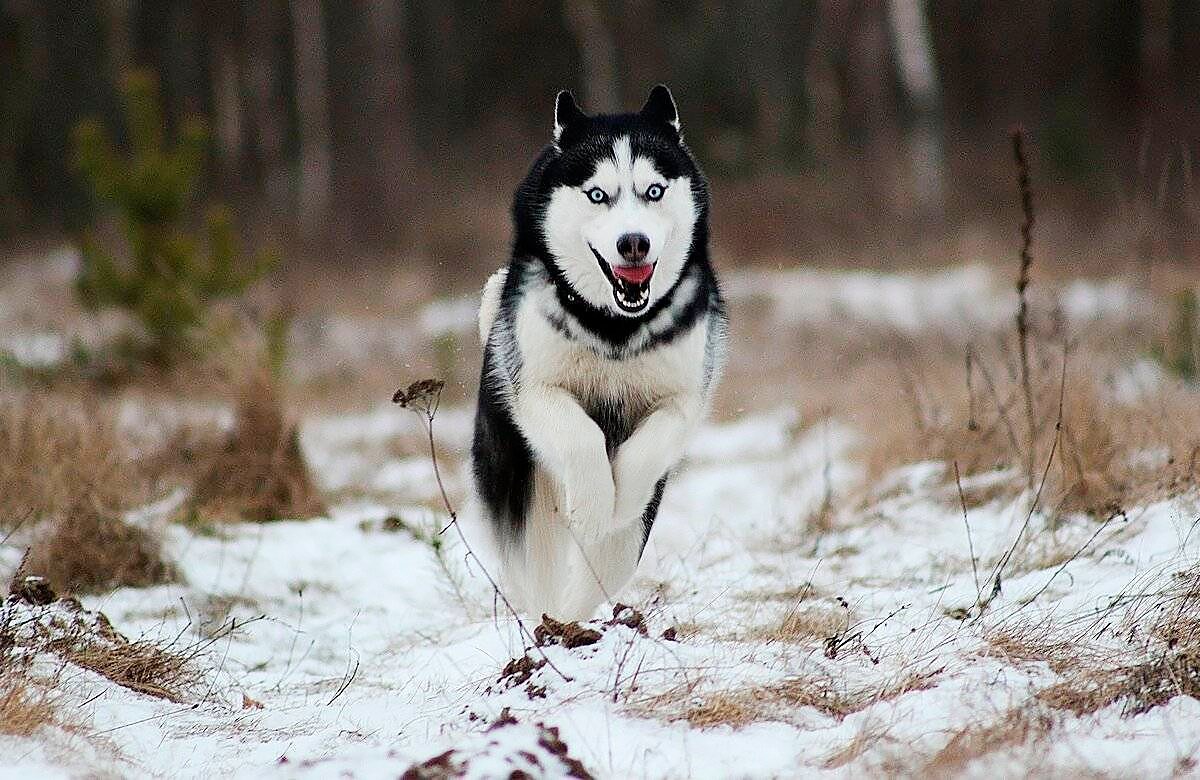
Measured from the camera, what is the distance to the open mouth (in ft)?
11.3

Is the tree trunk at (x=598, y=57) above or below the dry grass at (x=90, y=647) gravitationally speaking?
above

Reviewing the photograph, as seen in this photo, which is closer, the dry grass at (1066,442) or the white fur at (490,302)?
the white fur at (490,302)

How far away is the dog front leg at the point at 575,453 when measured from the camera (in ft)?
11.7

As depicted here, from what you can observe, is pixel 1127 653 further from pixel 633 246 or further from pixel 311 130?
pixel 311 130

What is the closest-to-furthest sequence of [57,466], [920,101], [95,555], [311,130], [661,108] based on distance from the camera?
[661,108] < [95,555] < [57,466] < [920,101] < [311,130]

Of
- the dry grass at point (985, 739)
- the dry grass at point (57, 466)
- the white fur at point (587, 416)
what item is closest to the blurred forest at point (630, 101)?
the white fur at point (587, 416)

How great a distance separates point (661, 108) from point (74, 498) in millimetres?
2874

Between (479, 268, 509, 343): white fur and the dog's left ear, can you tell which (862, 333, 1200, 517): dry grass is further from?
(479, 268, 509, 343): white fur

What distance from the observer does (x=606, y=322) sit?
11.8ft

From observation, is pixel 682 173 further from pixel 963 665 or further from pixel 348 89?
pixel 348 89

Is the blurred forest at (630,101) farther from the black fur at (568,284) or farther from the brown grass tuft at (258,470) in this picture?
the black fur at (568,284)

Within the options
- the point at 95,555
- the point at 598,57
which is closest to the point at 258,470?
the point at 95,555

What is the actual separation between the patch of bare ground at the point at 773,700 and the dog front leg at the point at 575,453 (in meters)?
0.75

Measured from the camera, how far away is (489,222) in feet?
61.6
